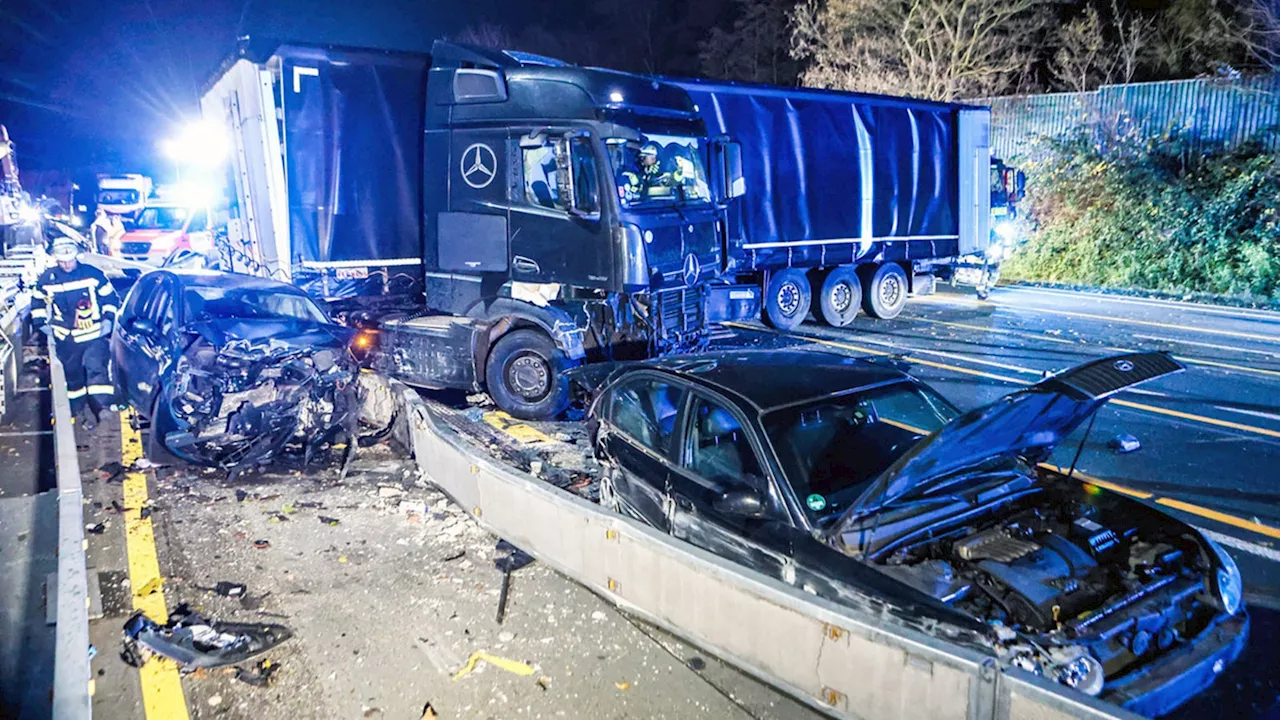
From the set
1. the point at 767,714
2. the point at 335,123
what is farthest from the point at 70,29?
the point at 767,714

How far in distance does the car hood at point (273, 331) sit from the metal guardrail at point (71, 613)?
4.97 ft

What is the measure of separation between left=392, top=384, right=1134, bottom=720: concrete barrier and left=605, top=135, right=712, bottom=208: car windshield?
3538 mm

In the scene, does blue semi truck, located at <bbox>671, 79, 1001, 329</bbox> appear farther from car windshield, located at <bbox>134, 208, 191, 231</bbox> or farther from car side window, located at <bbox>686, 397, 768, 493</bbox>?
car windshield, located at <bbox>134, 208, 191, 231</bbox>

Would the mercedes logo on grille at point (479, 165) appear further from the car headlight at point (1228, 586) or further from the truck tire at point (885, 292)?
the truck tire at point (885, 292)

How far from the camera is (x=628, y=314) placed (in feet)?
26.5

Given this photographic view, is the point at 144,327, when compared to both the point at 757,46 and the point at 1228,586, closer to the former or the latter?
the point at 1228,586

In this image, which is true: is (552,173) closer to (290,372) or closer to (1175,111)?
(290,372)

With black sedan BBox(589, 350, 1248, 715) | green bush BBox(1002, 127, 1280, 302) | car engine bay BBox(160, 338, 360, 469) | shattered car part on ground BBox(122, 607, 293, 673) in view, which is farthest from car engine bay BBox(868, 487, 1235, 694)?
green bush BBox(1002, 127, 1280, 302)

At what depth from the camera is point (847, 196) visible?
41.2 feet

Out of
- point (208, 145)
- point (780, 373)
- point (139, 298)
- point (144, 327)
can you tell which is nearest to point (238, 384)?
point (144, 327)

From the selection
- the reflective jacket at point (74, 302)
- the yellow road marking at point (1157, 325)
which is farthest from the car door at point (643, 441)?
the yellow road marking at point (1157, 325)

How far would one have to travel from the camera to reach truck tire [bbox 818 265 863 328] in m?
13.2

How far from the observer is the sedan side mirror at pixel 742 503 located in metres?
3.97

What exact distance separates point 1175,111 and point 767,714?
63.3 feet
